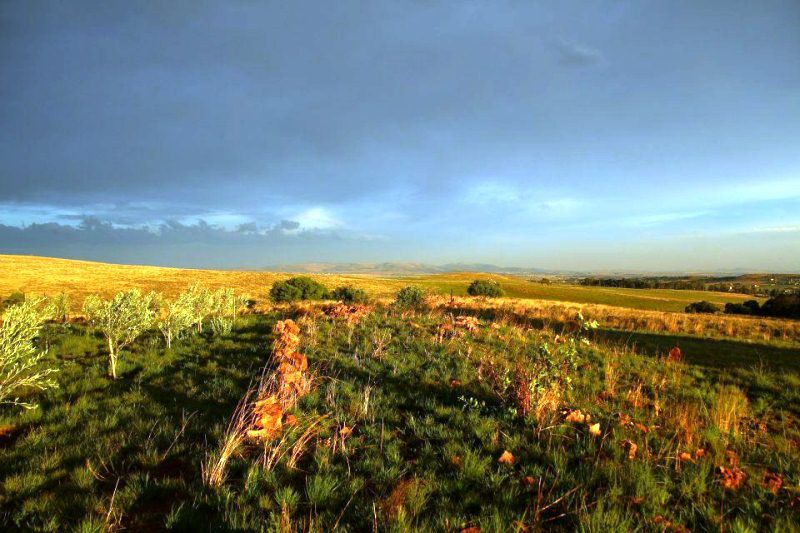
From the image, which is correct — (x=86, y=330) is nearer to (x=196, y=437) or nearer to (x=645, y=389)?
(x=196, y=437)

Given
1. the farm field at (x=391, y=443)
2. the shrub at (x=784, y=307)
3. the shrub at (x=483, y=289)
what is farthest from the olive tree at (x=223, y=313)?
the shrub at (x=784, y=307)

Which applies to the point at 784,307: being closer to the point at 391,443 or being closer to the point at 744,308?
the point at 744,308

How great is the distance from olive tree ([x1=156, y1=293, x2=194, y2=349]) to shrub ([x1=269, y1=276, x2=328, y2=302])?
3986 cm

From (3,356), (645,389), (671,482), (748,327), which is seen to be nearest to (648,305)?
(748,327)

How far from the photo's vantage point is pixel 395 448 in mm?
5723

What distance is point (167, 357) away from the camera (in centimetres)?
1105

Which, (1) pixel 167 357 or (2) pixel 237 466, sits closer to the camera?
(2) pixel 237 466

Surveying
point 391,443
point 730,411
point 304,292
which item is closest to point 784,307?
point 730,411

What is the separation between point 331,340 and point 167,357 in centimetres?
484

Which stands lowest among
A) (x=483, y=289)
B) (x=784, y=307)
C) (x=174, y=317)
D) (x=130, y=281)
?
(x=784, y=307)

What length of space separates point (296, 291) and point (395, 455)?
2078 inches

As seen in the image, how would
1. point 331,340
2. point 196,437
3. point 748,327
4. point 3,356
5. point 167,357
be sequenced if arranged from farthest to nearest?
point 748,327 → point 331,340 → point 167,357 → point 3,356 → point 196,437

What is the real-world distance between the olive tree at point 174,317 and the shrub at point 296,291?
1569 inches

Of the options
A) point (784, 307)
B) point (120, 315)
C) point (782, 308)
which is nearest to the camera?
point (120, 315)
